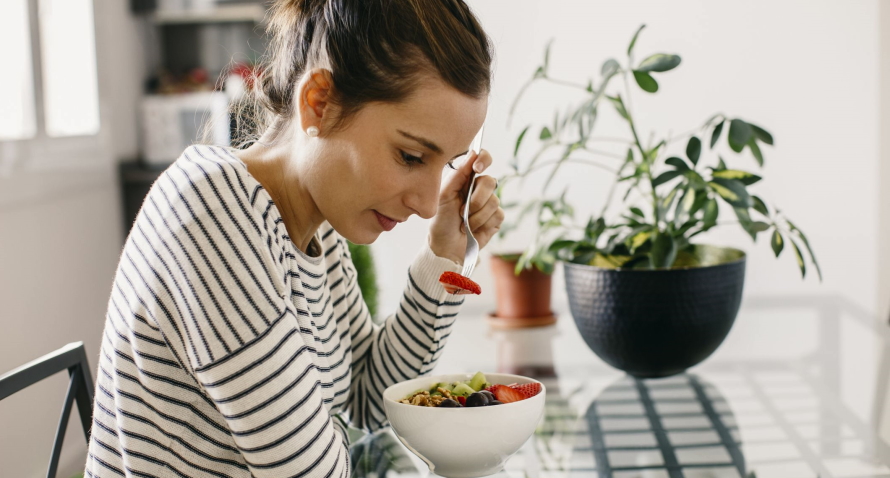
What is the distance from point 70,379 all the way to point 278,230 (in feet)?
1.48

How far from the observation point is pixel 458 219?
1069mm

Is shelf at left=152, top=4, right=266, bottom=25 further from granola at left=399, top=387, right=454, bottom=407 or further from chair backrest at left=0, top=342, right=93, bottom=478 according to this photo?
granola at left=399, top=387, right=454, bottom=407

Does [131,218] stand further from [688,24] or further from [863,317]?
[863,317]

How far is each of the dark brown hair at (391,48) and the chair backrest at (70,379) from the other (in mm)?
477

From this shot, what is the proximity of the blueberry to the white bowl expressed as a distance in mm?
23

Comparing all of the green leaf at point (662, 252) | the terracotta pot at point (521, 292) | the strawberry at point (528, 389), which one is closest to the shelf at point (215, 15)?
the terracotta pot at point (521, 292)

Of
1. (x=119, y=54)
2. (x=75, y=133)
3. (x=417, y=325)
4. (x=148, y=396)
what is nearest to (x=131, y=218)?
(x=75, y=133)

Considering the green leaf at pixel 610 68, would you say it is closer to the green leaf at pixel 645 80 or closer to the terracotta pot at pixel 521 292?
the green leaf at pixel 645 80

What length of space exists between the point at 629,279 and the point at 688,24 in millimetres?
1306

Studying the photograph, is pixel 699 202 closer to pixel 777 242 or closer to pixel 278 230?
pixel 777 242

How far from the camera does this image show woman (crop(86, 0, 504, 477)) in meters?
0.67

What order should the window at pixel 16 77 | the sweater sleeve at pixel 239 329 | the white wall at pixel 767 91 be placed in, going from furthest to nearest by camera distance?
1. the white wall at pixel 767 91
2. the window at pixel 16 77
3. the sweater sleeve at pixel 239 329

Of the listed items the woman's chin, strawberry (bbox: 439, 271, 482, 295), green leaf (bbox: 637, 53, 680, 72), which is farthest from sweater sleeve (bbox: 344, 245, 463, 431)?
green leaf (bbox: 637, 53, 680, 72)

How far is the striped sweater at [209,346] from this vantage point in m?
0.67
